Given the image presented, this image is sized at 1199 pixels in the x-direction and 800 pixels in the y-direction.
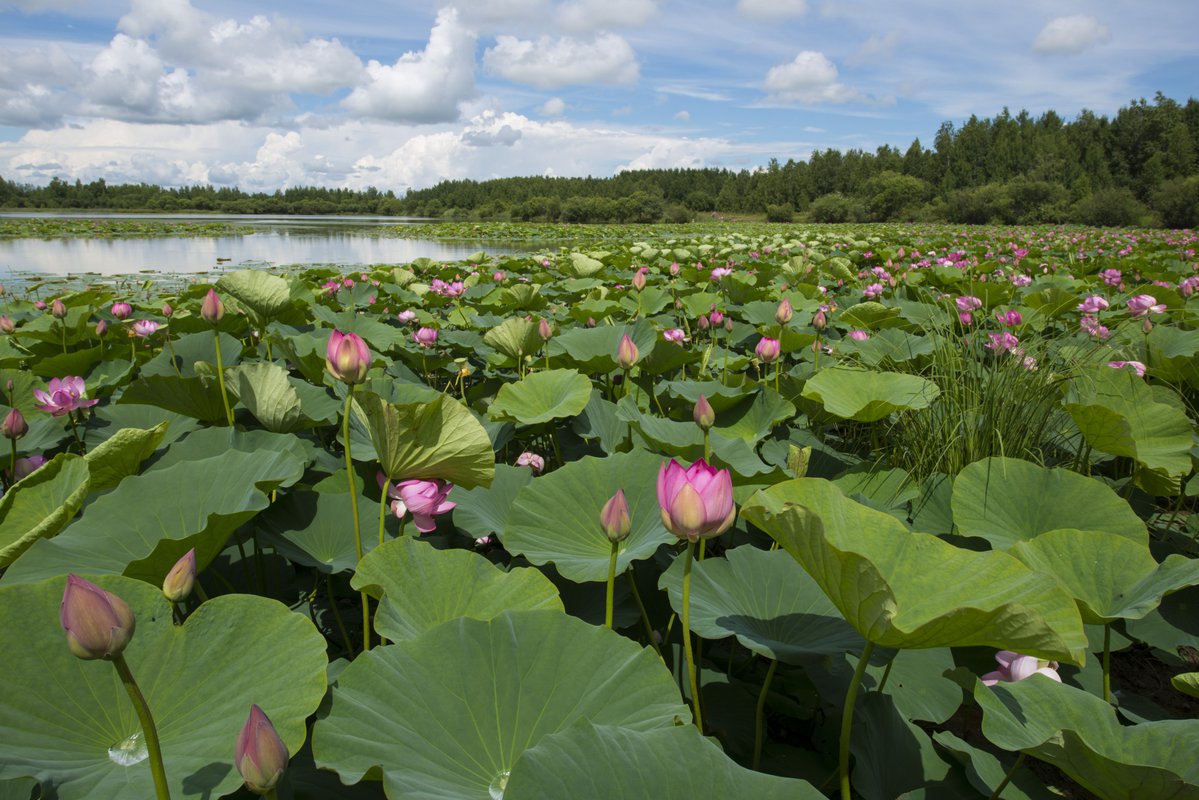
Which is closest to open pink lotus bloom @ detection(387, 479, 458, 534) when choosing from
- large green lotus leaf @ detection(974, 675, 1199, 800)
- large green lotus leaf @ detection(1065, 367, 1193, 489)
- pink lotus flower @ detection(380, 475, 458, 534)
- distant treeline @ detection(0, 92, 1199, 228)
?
pink lotus flower @ detection(380, 475, 458, 534)

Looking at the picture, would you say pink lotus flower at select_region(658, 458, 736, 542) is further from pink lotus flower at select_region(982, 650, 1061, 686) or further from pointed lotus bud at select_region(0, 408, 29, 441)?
pointed lotus bud at select_region(0, 408, 29, 441)

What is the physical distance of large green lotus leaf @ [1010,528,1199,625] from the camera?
104cm

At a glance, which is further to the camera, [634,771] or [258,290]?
[258,290]

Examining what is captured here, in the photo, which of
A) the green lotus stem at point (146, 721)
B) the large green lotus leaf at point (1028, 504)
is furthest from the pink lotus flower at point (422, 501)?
the large green lotus leaf at point (1028, 504)

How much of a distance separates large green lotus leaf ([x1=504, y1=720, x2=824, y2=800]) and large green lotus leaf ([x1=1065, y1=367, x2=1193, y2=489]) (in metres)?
1.46

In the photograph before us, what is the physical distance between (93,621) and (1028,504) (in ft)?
5.41

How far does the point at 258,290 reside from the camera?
8.40 ft

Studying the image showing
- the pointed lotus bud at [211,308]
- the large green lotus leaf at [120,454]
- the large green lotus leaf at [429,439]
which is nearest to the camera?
the large green lotus leaf at [429,439]

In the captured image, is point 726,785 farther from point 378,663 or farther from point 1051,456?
point 1051,456

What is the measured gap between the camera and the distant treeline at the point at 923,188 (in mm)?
36812

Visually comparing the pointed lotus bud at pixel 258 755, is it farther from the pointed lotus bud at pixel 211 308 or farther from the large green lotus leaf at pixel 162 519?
the pointed lotus bud at pixel 211 308

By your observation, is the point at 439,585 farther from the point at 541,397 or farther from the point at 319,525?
the point at 541,397

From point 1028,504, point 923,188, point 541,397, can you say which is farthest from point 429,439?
point 923,188

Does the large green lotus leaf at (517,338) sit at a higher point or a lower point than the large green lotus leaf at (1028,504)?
higher
